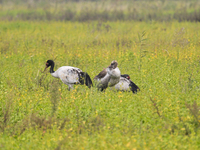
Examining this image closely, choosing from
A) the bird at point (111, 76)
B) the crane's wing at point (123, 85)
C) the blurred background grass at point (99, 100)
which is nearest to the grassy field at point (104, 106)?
the blurred background grass at point (99, 100)

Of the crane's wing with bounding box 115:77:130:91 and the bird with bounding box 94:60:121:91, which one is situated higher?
the bird with bounding box 94:60:121:91

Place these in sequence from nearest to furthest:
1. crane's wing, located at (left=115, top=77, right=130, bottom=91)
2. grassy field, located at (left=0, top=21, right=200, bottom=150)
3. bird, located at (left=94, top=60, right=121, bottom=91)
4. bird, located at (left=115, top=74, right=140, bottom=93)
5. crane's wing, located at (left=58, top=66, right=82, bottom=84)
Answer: grassy field, located at (left=0, top=21, right=200, bottom=150), bird, located at (left=94, top=60, right=121, bottom=91), bird, located at (left=115, top=74, right=140, bottom=93), crane's wing, located at (left=115, top=77, right=130, bottom=91), crane's wing, located at (left=58, top=66, right=82, bottom=84)

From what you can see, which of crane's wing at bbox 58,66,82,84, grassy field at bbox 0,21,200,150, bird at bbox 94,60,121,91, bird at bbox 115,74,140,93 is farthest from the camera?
crane's wing at bbox 58,66,82,84

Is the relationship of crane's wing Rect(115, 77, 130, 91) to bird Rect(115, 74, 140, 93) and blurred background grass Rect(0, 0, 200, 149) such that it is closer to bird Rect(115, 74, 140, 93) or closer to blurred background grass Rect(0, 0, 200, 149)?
bird Rect(115, 74, 140, 93)

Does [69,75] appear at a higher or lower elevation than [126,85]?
higher

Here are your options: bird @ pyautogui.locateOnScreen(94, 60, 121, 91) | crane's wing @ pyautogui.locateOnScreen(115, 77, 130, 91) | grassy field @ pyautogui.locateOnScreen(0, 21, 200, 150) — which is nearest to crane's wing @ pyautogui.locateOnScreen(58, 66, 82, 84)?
grassy field @ pyautogui.locateOnScreen(0, 21, 200, 150)

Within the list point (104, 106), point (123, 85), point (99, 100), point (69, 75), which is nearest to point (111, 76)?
point (123, 85)

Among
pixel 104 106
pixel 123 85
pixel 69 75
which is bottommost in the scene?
pixel 104 106

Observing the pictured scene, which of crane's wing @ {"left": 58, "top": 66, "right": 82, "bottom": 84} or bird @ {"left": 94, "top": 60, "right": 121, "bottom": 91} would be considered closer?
bird @ {"left": 94, "top": 60, "right": 121, "bottom": 91}

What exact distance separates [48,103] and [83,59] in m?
5.27

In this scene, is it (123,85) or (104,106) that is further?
(123,85)

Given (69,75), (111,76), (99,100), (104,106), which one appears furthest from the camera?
(69,75)

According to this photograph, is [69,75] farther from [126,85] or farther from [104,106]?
[104,106]

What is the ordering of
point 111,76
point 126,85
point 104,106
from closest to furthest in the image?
point 104,106 < point 111,76 < point 126,85
